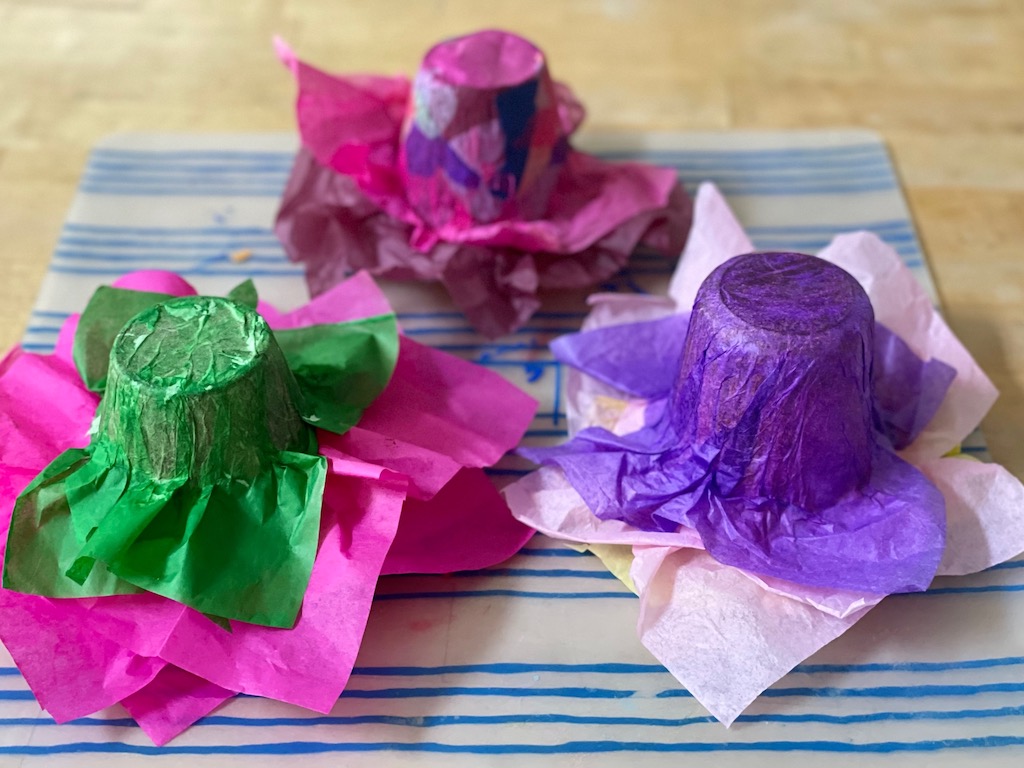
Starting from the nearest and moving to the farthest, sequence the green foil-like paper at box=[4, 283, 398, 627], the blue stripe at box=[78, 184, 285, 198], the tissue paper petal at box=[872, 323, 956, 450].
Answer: the green foil-like paper at box=[4, 283, 398, 627] < the tissue paper petal at box=[872, 323, 956, 450] < the blue stripe at box=[78, 184, 285, 198]

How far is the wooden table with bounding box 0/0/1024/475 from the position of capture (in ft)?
3.30

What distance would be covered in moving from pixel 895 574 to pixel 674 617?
5.2 inches

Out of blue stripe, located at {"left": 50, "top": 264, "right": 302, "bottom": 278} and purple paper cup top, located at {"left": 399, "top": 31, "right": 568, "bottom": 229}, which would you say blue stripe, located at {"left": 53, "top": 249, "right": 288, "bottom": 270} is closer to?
blue stripe, located at {"left": 50, "top": 264, "right": 302, "bottom": 278}

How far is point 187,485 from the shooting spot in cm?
66

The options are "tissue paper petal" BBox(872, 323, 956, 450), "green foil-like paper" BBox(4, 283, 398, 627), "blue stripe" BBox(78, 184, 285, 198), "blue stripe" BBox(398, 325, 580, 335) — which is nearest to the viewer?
"green foil-like paper" BBox(4, 283, 398, 627)

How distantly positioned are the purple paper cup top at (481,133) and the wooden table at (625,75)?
0.26 meters

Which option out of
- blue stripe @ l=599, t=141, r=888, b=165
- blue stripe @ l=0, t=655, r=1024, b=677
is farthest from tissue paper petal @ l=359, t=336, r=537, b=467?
blue stripe @ l=599, t=141, r=888, b=165

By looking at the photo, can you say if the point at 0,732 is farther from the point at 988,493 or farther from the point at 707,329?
the point at 988,493

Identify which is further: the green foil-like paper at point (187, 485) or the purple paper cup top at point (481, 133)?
the purple paper cup top at point (481, 133)

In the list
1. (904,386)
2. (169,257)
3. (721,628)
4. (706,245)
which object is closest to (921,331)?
(904,386)

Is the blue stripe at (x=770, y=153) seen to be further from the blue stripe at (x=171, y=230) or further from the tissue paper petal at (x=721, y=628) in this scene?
the tissue paper petal at (x=721, y=628)

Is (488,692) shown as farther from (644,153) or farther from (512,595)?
(644,153)

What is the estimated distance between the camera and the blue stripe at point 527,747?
0.64m

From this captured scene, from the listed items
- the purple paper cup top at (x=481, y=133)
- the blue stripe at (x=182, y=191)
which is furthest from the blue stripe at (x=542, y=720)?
the blue stripe at (x=182, y=191)
